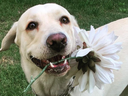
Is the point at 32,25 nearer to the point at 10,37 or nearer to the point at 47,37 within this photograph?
the point at 47,37

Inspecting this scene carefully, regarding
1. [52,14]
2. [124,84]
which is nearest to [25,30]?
[52,14]

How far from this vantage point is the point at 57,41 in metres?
1.76

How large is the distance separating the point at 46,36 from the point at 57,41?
7.3 inches

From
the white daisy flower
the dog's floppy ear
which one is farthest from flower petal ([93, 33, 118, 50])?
the dog's floppy ear

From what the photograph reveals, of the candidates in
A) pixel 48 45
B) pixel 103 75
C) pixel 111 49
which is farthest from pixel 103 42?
pixel 48 45

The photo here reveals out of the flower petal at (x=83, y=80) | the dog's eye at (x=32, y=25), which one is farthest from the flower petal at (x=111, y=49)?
the dog's eye at (x=32, y=25)

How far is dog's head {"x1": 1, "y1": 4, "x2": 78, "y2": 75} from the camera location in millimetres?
1873

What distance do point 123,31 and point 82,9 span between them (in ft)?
13.1

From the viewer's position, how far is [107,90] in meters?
2.88

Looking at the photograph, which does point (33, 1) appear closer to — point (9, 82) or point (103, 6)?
point (103, 6)

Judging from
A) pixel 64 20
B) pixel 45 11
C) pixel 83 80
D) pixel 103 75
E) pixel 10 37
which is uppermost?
pixel 45 11

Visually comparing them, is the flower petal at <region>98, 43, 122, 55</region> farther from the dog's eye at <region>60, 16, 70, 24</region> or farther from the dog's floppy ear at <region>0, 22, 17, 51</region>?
the dog's floppy ear at <region>0, 22, 17, 51</region>

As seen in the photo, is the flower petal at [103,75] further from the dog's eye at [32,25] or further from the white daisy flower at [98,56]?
the dog's eye at [32,25]

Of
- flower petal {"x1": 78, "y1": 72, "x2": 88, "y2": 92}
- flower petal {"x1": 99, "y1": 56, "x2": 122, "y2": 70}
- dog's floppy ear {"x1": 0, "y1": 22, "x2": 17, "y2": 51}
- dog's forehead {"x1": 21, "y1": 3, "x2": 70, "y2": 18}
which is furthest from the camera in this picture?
dog's floppy ear {"x1": 0, "y1": 22, "x2": 17, "y2": 51}
